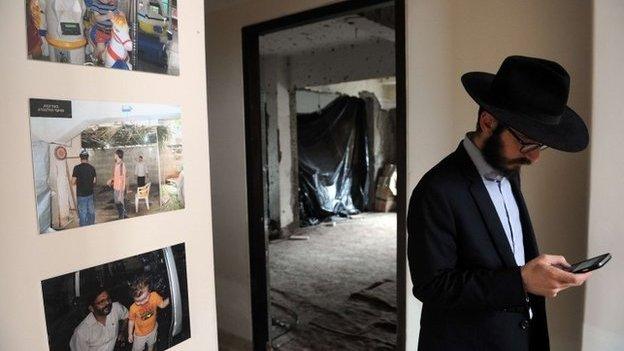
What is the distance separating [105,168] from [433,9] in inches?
61.9

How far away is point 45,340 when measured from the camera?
67cm

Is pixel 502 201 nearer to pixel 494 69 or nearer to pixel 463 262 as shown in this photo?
pixel 463 262

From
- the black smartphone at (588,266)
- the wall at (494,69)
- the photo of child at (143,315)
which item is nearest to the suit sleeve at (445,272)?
the black smartphone at (588,266)

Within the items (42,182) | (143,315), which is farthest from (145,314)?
(42,182)

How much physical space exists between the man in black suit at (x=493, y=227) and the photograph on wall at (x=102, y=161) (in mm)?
658

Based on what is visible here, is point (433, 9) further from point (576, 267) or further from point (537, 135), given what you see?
point (576, 267)

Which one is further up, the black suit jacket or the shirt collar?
the shirt collar

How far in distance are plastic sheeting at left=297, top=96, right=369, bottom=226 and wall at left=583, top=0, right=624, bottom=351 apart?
565 centimetres

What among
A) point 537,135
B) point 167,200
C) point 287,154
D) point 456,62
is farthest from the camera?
point 287,154

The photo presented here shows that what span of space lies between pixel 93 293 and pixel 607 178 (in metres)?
1.38

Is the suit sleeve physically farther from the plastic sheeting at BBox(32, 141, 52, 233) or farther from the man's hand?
the plastic sheeting at BBox(32, 141, 52, 233)

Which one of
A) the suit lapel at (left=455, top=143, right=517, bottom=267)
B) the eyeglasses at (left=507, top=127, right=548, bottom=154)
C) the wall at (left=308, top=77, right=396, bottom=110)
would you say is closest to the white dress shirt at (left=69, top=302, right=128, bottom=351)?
the suit lapel at (left=455, top=143, right=517, bottom=267)

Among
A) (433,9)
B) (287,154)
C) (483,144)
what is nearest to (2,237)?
(483,144)

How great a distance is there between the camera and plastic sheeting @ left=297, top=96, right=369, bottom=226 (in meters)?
6.98
